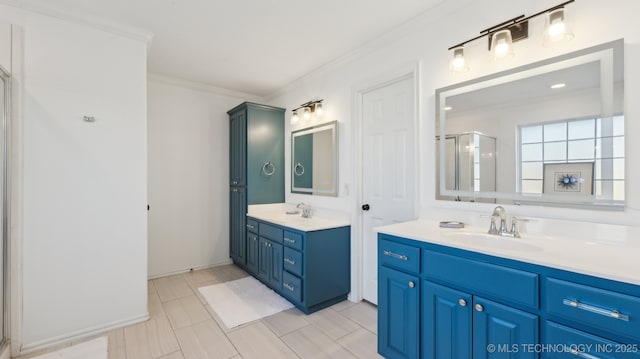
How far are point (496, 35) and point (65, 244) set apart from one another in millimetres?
3362

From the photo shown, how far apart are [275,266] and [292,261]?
0.36 m

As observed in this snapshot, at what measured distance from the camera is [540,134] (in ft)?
5.29

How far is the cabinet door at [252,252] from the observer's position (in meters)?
3.32

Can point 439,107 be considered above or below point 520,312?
above

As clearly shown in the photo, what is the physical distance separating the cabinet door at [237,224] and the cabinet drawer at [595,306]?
10.2 feet

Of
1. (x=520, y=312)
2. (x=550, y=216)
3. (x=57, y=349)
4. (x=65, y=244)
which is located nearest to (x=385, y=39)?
(x=550, y=216)

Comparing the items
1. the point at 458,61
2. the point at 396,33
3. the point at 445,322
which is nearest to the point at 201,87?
the point at 396,33

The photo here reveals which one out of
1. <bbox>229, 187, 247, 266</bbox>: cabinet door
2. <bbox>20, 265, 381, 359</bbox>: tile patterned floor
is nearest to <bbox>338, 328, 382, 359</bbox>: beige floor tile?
<bbox>20, 265, 381, 359</bbox>: tile patterned floor

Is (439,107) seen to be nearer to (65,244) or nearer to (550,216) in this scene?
(550,216)

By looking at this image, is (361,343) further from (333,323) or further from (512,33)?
(512,33)

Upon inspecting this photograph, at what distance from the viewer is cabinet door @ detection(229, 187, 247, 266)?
363 cm

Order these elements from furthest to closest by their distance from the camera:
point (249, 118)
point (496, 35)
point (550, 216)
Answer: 1. point (249, 118)
2. point (496, 35)
3. point (550, 216)

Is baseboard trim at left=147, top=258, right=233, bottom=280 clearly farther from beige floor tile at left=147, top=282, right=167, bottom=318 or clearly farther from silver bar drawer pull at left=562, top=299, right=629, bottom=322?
silver bar drawer pull at left=562, top=299, right=629, bottom=322

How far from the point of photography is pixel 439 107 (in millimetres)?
2088
